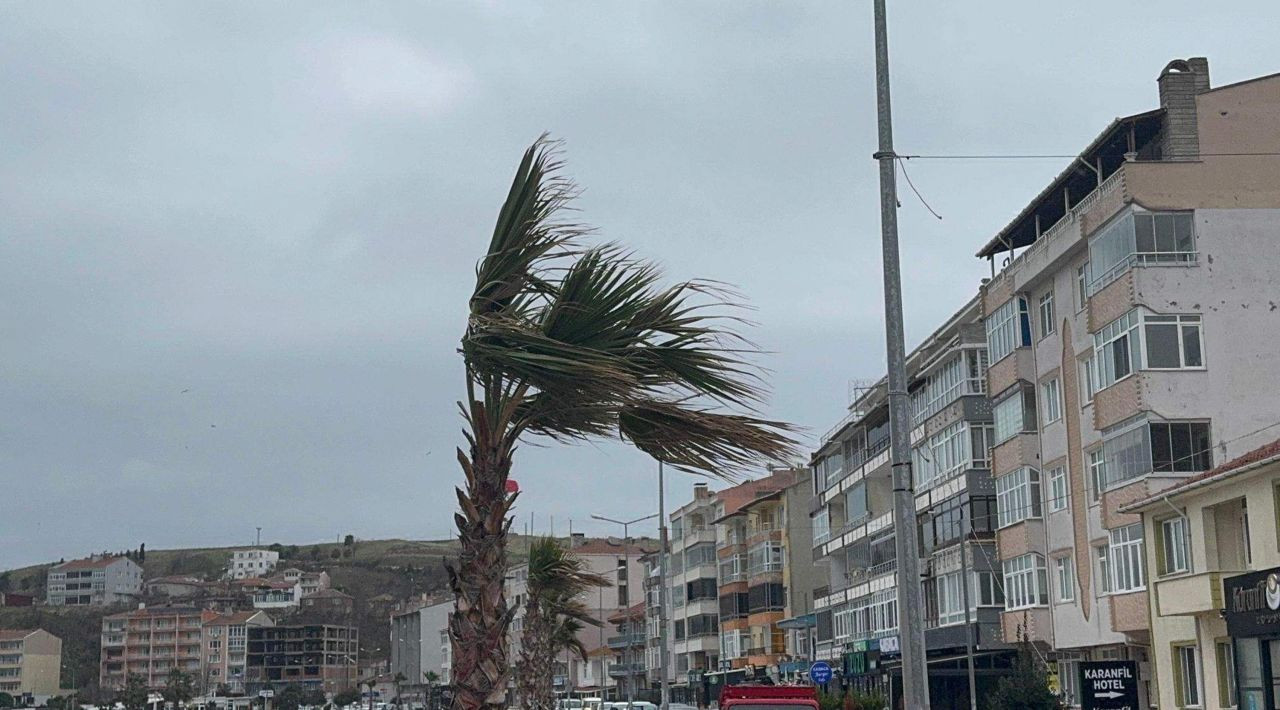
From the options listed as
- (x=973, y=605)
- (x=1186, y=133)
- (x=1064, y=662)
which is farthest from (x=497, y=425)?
(x=973, y=605)

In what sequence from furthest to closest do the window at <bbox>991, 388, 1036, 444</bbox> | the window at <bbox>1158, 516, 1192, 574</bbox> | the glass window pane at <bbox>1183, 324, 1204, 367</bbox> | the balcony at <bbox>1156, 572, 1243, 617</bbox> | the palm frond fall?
1. the window at <bbox>991, 388, 1036, 444</bbox>
2. the glass window pane at <bbox>1183, 324, 1204, 367</bbox>
3. the window at <bbox>1158, 516, 1192, 574</bbox>
4. the balcony at <bbox>1156, 572, 1243, 617</bbox>
5. the palm frond

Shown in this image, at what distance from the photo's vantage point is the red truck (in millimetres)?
24328

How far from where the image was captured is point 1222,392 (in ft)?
120

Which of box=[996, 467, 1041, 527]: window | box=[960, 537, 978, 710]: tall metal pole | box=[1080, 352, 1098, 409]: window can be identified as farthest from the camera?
box=[996, 467, 1041, 527]: window

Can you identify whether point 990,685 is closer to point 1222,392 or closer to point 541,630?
point 1222,392

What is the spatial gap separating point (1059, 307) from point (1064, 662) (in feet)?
36.1

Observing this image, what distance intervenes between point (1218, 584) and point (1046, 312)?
14.6m

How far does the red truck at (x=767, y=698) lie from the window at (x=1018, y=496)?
21.4 meters

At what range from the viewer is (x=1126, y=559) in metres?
37.7

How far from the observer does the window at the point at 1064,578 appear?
42594 millimetres

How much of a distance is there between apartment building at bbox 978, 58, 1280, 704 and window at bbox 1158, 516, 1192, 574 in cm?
81

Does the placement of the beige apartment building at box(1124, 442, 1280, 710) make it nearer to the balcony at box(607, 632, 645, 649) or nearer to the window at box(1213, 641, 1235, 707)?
the window at box(1213, 641, 1235, 707)

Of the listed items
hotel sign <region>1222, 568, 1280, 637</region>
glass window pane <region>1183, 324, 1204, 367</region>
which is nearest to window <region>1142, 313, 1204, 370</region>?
glass window pane <region>1183, 324, 1204, 367</region>

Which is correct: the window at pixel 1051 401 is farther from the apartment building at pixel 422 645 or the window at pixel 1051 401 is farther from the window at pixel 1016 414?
the apartment building at pixel 422 645
